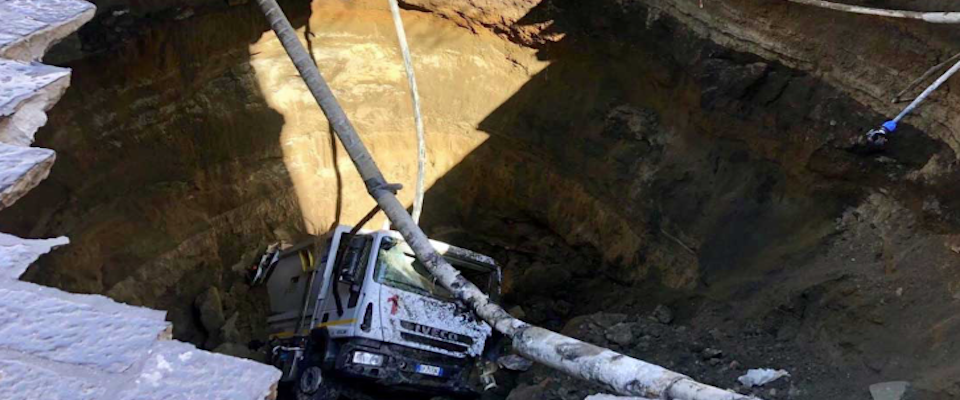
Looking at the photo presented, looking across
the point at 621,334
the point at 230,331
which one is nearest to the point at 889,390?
the point at 621,334

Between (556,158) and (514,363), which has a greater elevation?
(556,158)

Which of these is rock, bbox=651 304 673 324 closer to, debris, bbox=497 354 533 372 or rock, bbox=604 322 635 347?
rock, bbox=604 322 635 347

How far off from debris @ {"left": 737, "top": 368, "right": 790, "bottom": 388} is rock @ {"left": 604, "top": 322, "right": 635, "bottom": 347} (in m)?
1.40

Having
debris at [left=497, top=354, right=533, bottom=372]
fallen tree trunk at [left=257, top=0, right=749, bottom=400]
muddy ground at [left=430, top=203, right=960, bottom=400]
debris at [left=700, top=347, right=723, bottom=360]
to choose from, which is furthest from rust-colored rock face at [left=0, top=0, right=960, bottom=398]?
fallen tree trunk at [left=257, top=0, right=749, bottom=400]

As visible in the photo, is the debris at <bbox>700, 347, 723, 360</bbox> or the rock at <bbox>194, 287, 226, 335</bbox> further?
the rock at <bbox>194, 287, 226, 335</bbox>

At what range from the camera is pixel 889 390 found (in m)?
5.92

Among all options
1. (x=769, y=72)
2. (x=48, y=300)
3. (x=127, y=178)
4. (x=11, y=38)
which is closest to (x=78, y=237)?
(x=127, y=178)

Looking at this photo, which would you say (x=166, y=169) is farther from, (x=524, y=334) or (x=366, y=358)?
(x=524, y=334)

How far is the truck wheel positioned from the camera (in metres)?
7.76

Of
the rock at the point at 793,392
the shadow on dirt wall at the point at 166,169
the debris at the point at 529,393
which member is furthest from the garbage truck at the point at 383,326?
the rock at the point at 793,392

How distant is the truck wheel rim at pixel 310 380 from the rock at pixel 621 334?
3.22m

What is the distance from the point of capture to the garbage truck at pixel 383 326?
7.59 meters

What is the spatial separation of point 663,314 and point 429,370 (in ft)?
9.22

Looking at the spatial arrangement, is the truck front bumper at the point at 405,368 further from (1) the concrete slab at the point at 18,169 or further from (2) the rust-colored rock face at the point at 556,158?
(1) the concrete slab at the point at 18,169
